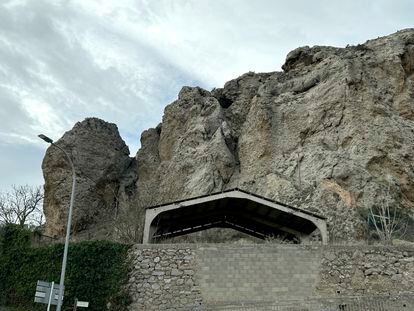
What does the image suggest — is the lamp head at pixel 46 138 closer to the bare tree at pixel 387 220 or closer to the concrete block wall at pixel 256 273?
the concrete block wall at pixel 256 273

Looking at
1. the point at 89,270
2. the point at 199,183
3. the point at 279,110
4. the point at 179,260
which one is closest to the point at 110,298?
the point at 89,270

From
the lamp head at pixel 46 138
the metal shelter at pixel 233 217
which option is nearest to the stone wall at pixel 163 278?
the metal shelter at pixel 233 217

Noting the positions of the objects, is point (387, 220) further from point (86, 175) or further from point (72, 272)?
point (86, 175)

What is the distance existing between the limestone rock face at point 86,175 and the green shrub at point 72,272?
12.1 metres

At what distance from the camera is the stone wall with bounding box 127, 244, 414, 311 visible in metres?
15.4

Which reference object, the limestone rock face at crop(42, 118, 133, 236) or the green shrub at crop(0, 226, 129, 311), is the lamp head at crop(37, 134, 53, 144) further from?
the limestone rock face at crop(42, 118, 133, 236)

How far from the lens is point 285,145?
28.7 metres

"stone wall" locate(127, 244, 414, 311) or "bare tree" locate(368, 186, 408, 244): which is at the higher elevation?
"bare tree" locate(368, 186, 408, 244)

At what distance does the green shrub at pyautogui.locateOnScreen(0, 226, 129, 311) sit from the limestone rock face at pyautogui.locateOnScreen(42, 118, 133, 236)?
12075 millimetres

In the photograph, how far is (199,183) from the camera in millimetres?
29062

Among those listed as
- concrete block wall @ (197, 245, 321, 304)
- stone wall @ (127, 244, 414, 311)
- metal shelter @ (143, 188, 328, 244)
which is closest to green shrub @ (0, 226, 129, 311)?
stone wall @ (127, 244, 414, 311)

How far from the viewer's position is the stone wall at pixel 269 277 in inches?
607

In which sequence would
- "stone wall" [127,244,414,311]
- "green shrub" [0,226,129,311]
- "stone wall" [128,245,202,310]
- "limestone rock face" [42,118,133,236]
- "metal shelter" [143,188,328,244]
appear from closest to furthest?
"stone wall" [127,244,414,311] < "stone wall" [128,245,202,310] < "green shrub" [0,226,129,311] < "metal shelter" [143,188,328,244] < "limestone rock face" [42,118,133,236]

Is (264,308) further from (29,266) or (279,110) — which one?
(279,110)
